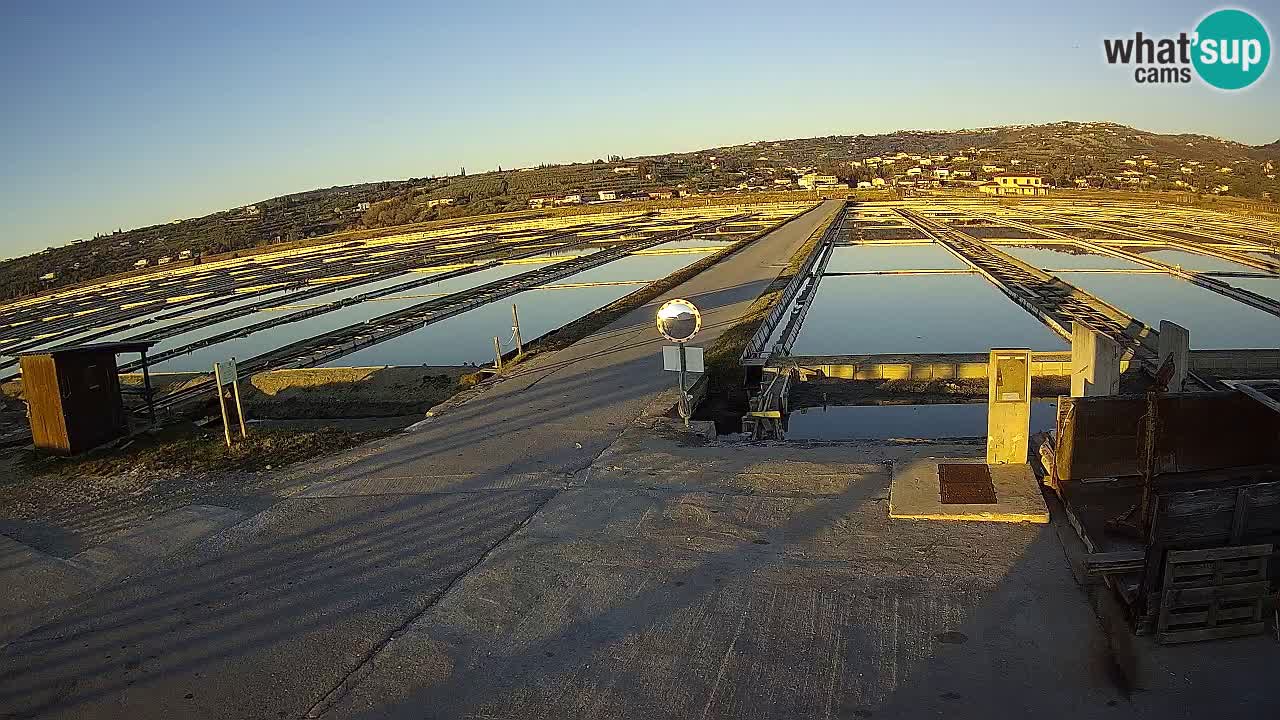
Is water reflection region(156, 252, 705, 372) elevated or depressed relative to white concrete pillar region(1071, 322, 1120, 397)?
depressed

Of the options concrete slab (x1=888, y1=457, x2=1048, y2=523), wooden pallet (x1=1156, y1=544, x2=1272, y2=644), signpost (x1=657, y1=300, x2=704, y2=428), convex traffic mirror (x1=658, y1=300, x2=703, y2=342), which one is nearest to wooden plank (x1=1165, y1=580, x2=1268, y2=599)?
wooden pallet (x1=1156, y1=544, x2=1272, y2=644)

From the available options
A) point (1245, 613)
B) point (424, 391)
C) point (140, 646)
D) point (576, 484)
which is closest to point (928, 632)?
point (1245, 613)

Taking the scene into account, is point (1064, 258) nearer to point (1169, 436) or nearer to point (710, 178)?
point (1169, 436)

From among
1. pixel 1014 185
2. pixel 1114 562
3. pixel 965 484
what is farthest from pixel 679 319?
pixel 1014 185

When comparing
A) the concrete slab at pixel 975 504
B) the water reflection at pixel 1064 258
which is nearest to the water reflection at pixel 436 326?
the concrete slab at pixel 975 504

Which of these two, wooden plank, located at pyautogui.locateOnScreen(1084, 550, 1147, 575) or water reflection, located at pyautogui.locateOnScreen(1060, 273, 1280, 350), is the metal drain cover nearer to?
wooden plank, located at pyautogui.locateOnScreen(1084, 550, 1147, 575)

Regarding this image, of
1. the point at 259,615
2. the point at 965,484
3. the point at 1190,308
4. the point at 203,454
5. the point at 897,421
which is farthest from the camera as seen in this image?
the point at 1190,308
